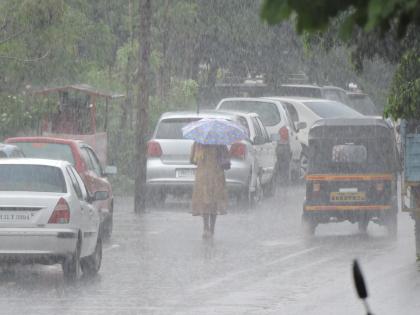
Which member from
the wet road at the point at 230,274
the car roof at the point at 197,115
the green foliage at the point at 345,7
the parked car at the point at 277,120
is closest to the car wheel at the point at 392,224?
the wet road at the point at 230,274

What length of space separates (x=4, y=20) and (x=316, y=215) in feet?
31.8

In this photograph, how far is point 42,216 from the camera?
14.6 meters

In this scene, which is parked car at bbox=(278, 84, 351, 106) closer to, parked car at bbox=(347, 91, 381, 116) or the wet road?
parked car at bbox=(347, 91, 381, 116)

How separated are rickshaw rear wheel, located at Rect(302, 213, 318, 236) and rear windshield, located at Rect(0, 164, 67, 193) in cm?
638

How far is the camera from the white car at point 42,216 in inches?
573

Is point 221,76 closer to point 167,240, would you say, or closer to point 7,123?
point 7,123

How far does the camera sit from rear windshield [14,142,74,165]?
19734 mm

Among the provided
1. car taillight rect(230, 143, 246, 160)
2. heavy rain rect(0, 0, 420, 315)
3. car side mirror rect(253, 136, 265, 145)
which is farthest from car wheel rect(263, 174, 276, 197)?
car taillight rect(230, 143, 246, 160)

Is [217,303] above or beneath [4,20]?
beneath

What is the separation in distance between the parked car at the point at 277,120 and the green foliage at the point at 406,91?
56.2ft

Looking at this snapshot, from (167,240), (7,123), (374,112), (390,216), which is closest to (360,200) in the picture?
(390,216)

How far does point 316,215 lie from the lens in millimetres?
20859

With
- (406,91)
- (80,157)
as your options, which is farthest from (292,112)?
(406,91)

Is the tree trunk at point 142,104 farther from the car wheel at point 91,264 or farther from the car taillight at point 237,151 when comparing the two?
the car wheel at point 91,264
